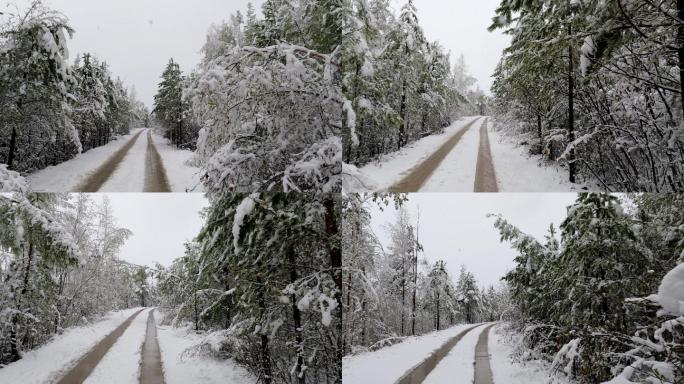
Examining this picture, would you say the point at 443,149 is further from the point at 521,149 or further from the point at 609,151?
the point at 609,151

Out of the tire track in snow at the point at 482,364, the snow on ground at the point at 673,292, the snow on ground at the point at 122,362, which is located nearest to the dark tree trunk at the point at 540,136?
the snow on ground at the point at 673,292

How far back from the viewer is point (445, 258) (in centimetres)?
456

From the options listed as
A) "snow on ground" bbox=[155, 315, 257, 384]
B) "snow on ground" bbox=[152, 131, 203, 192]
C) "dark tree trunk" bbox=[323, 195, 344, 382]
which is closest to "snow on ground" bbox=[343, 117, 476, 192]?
"snow on ground" bbox=[152, 131, 203, 192]

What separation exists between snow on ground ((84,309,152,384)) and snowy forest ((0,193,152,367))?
0.35 meters

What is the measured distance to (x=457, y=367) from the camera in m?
4.11

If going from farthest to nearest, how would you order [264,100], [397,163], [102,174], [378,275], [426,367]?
[378,275] → [426,367] → [264,100] → [397,163] → [102,174]

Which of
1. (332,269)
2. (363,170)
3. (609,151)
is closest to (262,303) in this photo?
(332,269)

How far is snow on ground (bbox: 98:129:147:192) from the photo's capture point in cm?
233

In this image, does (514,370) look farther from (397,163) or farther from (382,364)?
(397,163)

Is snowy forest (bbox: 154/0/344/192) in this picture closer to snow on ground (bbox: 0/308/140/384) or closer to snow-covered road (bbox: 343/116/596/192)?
snow-covered road (bbox: 343/116/596/192)

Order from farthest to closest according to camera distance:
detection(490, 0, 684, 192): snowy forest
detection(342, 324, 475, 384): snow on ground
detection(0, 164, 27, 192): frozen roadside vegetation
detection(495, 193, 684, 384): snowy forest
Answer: detection(342, 324, 475, 384): snow on ground
detection(495, 193, 684, 384): snowy forest
detection(0, 164, 27, 192): frozen roadside vegetation
detection(490, 0, 684, 192): snowy forest

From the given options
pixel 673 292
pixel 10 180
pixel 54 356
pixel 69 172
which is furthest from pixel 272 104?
pixel 54 356

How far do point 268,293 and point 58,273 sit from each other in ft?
6.90

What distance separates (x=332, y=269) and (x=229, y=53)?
2292 mm
